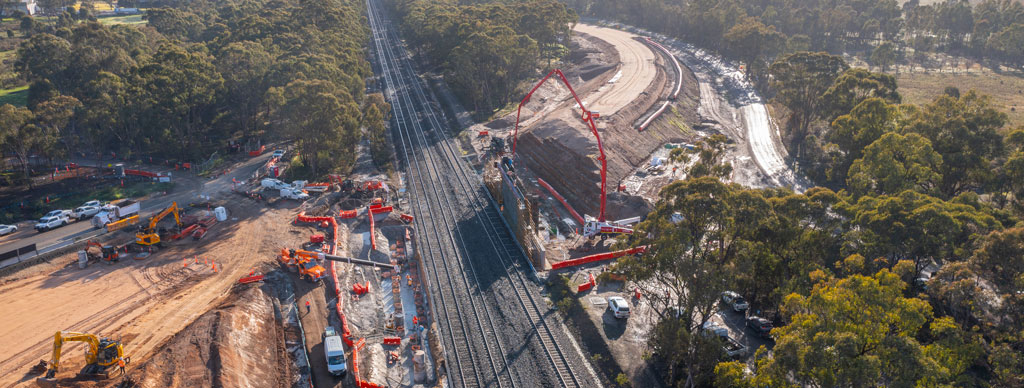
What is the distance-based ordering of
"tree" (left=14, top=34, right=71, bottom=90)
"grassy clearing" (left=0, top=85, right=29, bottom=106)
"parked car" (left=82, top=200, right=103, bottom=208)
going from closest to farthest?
1. "parked car" (left=82, top=200, right=103, bottom=208)
2. "tree" (left=14, top=34, right=71, bottom=90)
3. "grassy clearing" (left=0, top=85, right=29, bottom=106)

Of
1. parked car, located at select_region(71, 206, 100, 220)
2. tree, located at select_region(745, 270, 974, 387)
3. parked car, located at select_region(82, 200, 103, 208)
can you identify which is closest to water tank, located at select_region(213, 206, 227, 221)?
parked car, located at select_region(71, 206, 100, 220)

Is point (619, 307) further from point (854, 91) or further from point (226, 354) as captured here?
point (854, 91)

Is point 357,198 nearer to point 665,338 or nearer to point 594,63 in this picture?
point 665,338

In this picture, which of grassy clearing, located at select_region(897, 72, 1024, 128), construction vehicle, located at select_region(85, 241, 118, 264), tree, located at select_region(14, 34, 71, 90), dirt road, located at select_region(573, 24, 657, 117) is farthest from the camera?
grassy clearing, located at select_region(897, 72, 1024, 128)

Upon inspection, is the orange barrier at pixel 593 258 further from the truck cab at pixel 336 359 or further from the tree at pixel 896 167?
the tree at pixel 896 167

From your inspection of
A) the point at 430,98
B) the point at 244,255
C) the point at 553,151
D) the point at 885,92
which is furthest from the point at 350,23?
the point at 885,92

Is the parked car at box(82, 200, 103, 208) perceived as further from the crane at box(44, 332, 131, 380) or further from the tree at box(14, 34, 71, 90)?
the tree at box(14, 34, 71, 90)

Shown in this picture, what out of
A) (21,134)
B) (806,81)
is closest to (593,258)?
(806,81)
